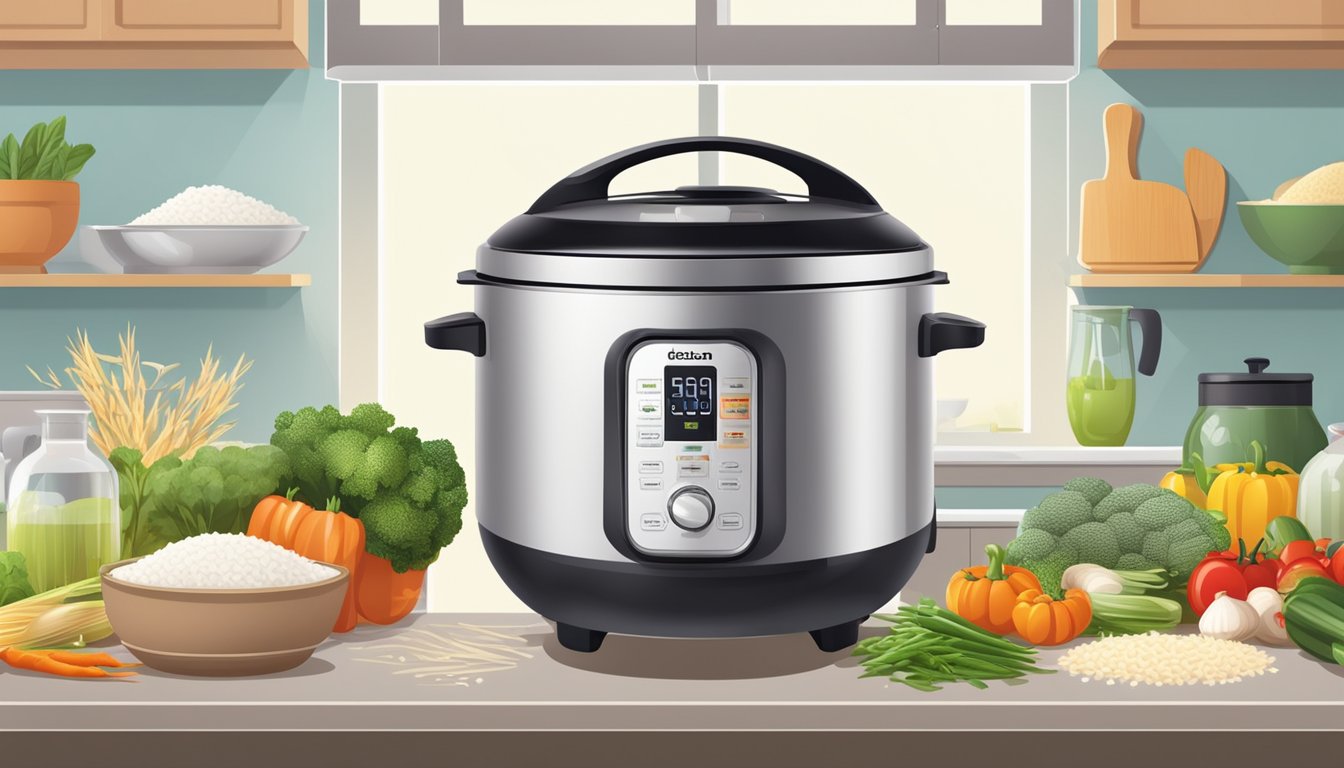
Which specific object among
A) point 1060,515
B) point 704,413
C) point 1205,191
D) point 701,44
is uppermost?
point 701,44

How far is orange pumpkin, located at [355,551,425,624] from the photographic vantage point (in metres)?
1.22

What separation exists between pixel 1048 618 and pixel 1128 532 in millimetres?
196

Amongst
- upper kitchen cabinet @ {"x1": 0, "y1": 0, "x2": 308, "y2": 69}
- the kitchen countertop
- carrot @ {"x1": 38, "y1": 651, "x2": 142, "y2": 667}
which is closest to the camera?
the kitchen countertop

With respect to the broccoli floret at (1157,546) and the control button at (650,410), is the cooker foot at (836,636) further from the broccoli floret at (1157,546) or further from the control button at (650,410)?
the broccoli floret at (1157,546)

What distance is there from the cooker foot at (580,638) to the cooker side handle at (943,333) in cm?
35

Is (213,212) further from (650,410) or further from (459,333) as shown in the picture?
(650,410)

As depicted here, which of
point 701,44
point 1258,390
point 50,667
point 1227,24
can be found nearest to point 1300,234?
point 1227,24

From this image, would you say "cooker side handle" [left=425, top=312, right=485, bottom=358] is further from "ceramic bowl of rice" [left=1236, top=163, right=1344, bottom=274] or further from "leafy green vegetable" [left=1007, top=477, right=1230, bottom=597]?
"ceramic bowl of rice" [left=1236, top=163, right=1344, bottom=274]

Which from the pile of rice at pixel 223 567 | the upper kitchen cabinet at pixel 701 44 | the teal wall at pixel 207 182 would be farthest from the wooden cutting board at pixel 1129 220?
the pile of rice at pixel 223 567

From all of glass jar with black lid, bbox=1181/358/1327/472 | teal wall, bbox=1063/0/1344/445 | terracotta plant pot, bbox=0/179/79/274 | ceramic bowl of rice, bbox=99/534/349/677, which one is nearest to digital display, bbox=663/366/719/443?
ceramic bowl of rice, bbox=99/534/349/677

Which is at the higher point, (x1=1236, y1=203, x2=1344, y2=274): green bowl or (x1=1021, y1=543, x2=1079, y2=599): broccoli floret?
(x1=1236, y1=203, x2=1344, y2=274): green bowl

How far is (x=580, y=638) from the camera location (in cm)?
111

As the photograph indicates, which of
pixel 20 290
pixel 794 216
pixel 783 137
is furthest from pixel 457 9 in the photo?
pixel 794 216

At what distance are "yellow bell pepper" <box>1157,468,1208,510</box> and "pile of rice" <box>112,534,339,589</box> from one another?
41.1 inches
